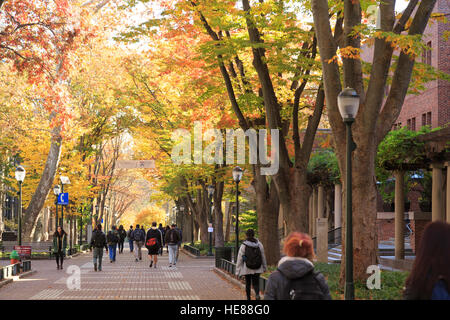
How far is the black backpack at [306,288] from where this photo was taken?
623 cm

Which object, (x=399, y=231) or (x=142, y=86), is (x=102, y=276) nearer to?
(x=399, y=231)

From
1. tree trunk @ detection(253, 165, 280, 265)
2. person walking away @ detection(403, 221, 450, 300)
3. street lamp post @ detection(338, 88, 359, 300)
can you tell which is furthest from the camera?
tree trunk @ detection(253, 165, 280, 265)

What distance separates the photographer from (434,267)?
15.4ft

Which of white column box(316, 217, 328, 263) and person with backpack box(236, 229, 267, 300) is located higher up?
person with backpack box(236, 229, 267, 300)

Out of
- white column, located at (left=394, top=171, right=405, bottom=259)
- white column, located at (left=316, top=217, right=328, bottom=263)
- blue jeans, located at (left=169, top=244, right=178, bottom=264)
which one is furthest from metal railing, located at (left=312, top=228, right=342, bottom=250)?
blue jeans, located at (left=169, top=244, right=178, bottom=264)

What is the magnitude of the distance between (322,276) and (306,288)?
20 centimetres

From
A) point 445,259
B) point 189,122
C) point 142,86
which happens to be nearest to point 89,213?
point 142,86

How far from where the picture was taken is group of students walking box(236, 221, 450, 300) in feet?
15.4

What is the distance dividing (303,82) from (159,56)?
51.2 ft

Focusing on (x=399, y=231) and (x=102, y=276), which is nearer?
(x=102, y=276)

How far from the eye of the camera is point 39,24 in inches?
823

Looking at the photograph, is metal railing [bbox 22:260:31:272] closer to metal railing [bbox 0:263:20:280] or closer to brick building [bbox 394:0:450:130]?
metal railing [bbox 0:263:20:280]

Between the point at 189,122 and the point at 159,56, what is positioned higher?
the point at 159,56

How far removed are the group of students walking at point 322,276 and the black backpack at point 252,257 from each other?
7.37 meters
